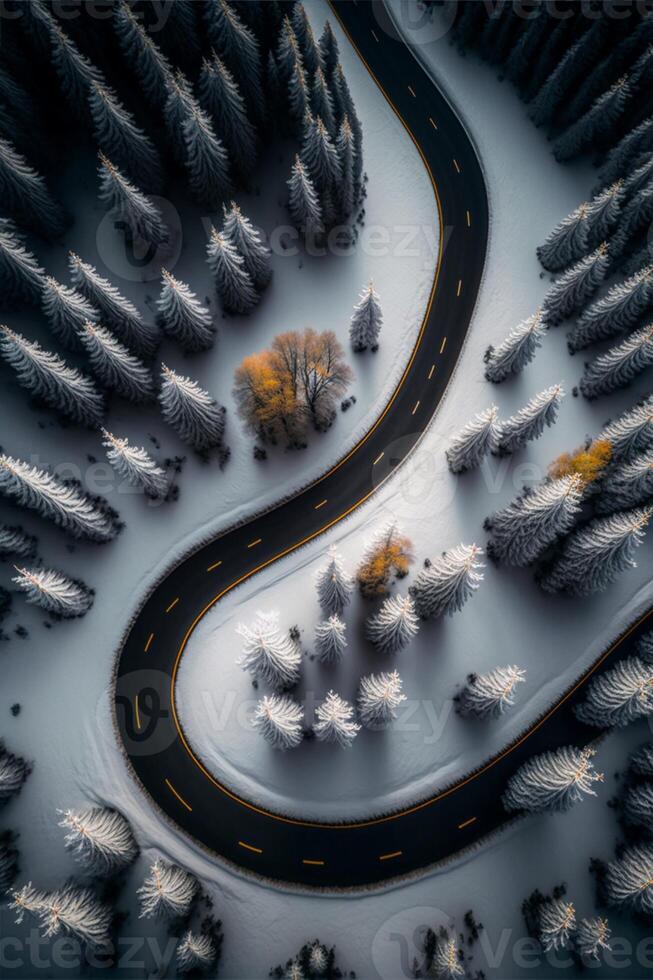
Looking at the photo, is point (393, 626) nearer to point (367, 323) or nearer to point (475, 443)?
point (475, 443)

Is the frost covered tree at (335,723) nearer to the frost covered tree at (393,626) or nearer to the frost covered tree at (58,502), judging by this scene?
the frost covered tree at (393,626)

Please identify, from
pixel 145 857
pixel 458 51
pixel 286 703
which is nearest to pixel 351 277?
pixel 458 51

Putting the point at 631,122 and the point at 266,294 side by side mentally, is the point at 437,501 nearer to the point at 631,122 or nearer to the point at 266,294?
the point at 266,294

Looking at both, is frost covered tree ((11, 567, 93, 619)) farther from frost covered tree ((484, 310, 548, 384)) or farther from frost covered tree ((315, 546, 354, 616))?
frost covered tree ((484, 310, 548, 384))

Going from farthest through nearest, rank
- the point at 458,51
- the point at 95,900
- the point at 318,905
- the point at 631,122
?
the point at 458,51
the point at 631,122
the point at 318,905
the point at 95,900

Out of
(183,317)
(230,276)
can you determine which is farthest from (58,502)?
(230,276)

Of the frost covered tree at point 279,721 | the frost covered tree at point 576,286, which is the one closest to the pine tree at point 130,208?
the frost covered tree at point 576,286
